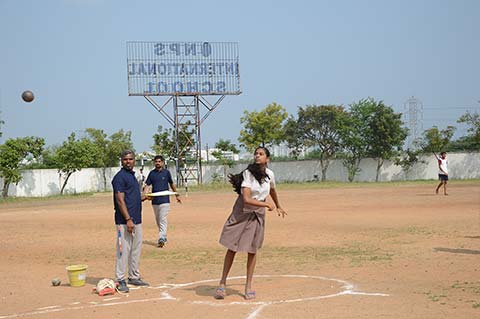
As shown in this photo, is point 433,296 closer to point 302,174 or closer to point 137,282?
point 137,282

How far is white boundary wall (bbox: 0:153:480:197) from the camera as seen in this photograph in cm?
5238

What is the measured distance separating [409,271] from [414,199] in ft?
58.9

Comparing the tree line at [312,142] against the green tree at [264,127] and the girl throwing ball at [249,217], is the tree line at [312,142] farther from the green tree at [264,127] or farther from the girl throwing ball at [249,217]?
the girl throwing ball at [249,217]

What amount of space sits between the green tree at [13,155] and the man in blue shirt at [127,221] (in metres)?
39.7

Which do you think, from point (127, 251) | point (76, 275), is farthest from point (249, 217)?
point (76, 275)

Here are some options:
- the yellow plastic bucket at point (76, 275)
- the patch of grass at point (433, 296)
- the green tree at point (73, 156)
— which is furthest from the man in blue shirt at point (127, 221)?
the green tree at point (73, 156)

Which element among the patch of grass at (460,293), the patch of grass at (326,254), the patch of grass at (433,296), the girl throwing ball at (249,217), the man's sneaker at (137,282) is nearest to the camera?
the patch of grass at (460,293)

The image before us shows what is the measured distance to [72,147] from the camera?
51344mm

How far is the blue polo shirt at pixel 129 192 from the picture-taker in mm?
9789

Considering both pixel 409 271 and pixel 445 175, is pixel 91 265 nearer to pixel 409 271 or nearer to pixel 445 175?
pixel 409 271

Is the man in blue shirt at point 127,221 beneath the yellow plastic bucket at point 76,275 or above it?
above

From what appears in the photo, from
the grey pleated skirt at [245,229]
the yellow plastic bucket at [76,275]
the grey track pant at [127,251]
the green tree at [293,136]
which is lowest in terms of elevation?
the yellow plastic bucket at [76,275]

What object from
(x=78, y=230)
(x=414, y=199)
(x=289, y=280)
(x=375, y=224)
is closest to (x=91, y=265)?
(x=289, y=280)

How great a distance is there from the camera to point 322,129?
187 feet
